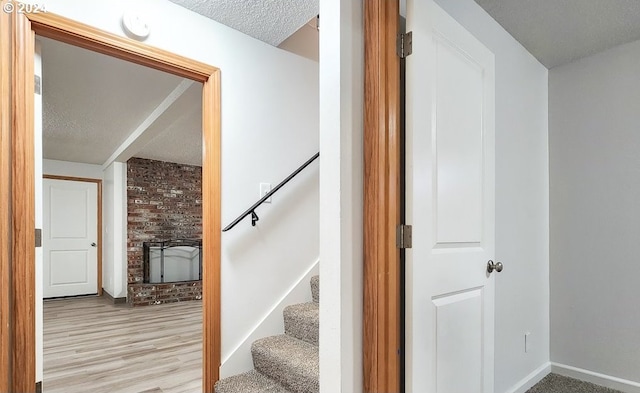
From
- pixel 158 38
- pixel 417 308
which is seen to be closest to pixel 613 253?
pixel 417 308

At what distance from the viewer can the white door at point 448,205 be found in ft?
4.19

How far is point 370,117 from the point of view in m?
1.27

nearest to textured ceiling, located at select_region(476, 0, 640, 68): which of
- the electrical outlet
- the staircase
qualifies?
the electrical outlet

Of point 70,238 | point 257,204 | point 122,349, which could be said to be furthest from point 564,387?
point 70,238

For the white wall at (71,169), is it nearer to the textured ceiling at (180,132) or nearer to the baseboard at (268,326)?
the textured ceiling at (180,132)

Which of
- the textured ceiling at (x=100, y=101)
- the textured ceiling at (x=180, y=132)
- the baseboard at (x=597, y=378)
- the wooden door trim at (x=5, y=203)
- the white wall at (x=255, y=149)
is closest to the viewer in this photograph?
the wooden door trim at (x=5, y=203)

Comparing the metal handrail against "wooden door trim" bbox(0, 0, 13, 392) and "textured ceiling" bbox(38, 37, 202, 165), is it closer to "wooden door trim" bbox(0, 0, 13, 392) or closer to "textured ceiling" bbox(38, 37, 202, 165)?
"wooden door trim" bbox(0, 0, 13, 392)

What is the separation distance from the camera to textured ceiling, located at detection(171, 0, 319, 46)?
199cm

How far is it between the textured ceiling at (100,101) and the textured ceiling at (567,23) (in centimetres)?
225

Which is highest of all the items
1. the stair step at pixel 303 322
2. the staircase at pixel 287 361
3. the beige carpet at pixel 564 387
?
the stair step at pixel 303 322

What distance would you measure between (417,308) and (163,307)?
4952 millimetres

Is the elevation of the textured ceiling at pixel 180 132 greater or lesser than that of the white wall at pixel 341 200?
greater

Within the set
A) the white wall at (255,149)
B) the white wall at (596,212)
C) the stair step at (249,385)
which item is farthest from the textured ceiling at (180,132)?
the white wall at (596,212)

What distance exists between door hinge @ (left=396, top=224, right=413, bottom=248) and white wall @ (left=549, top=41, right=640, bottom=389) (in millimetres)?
1910
